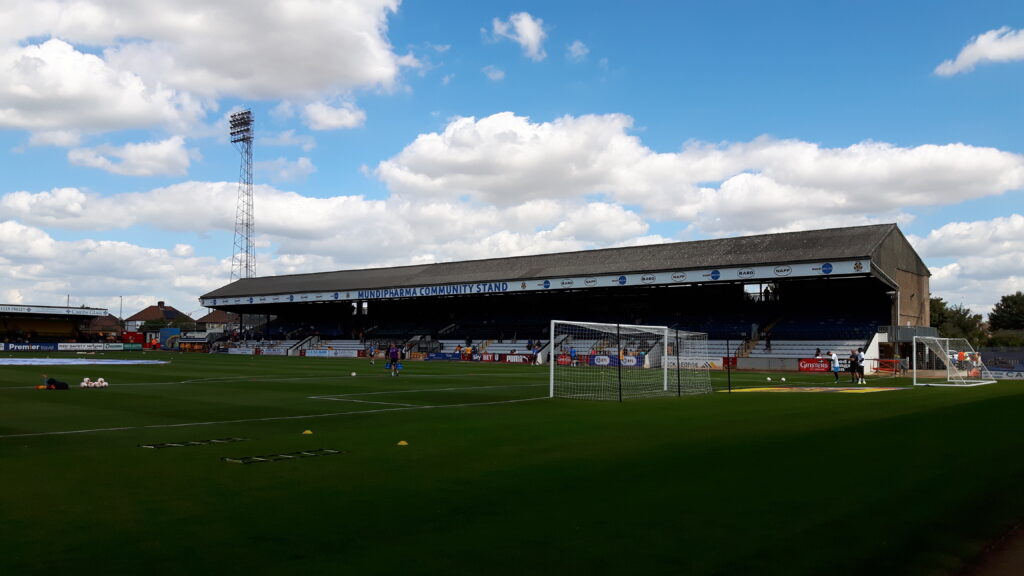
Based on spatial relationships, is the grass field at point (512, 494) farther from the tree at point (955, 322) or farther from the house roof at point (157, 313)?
the house roof at point (157, 313)

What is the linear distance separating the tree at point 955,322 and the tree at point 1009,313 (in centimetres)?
525

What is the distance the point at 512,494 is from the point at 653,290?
192 ft

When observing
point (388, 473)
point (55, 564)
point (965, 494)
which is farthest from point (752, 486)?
point (55, 564)

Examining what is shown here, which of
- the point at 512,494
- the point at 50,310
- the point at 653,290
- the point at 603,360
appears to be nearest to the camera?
the point at 512,494

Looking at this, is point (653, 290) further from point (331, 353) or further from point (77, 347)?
point (77, 347)

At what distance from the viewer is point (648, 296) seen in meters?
66.8

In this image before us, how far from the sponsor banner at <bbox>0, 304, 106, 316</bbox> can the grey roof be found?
1824 centimetres

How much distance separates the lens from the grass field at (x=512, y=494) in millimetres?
5770

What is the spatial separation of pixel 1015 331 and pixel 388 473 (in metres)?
107

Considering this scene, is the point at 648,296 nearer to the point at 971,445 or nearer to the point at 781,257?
the point at 781,257

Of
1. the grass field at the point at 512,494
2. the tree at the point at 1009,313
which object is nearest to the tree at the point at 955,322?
the tree at the point at 1009,313

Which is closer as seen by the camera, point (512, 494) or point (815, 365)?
point (512, 494)

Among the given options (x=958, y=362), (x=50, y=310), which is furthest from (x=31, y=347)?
(x=958, y=362)

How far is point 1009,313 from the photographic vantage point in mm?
96625
